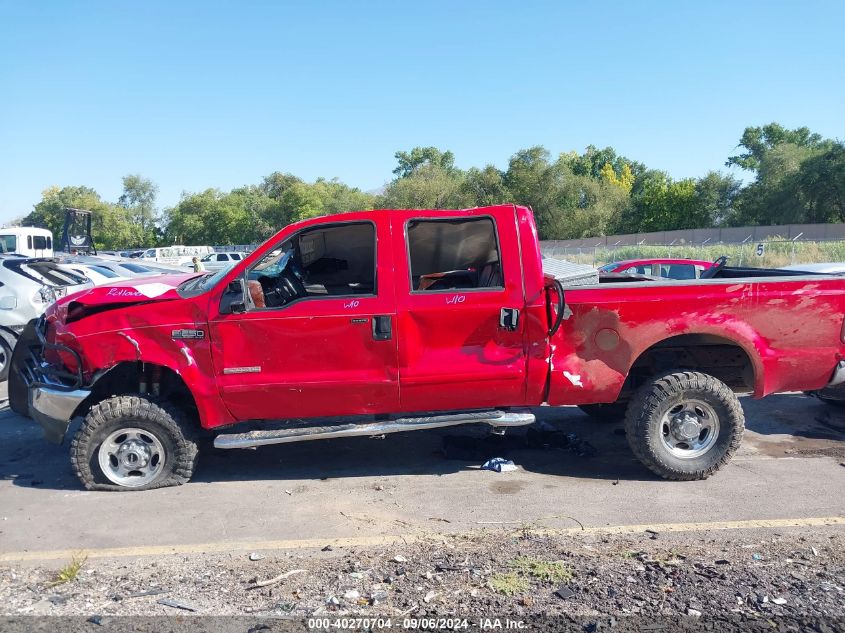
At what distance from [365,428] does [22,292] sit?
24.3 feet

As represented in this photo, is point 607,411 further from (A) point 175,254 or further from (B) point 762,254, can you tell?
(A) point 175,254

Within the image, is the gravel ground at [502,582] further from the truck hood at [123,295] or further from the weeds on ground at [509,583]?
the truck hood at [123,295]

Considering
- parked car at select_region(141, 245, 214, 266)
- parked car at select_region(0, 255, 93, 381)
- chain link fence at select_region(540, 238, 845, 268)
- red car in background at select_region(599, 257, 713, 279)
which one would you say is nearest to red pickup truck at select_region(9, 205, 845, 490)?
parked car at select_region(0, 255, 93, 381)

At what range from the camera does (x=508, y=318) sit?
5027 millimetres

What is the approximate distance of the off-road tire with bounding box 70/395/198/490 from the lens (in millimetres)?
5023

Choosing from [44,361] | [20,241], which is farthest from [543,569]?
[20,241]

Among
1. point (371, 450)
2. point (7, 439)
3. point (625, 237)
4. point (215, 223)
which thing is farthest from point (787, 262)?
point (215, 223)

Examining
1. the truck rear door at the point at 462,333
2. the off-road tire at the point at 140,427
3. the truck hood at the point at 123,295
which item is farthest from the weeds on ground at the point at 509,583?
the truck hood at the point at 123,295

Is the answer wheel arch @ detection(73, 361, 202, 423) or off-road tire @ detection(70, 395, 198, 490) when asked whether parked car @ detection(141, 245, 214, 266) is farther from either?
off-road tire @ detection(70, 395, 198, 490)

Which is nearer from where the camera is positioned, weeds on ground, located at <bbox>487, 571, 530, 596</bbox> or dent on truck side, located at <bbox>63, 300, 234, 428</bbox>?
weeds on ground, located at <bbox>487, 571, 530, 596</bbox>

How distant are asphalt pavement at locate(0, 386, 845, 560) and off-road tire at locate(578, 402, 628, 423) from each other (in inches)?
8.5

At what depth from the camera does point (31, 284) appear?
10102 millimetres

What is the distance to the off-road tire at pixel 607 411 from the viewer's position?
6648 mm

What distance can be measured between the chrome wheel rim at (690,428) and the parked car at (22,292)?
28.3ft
